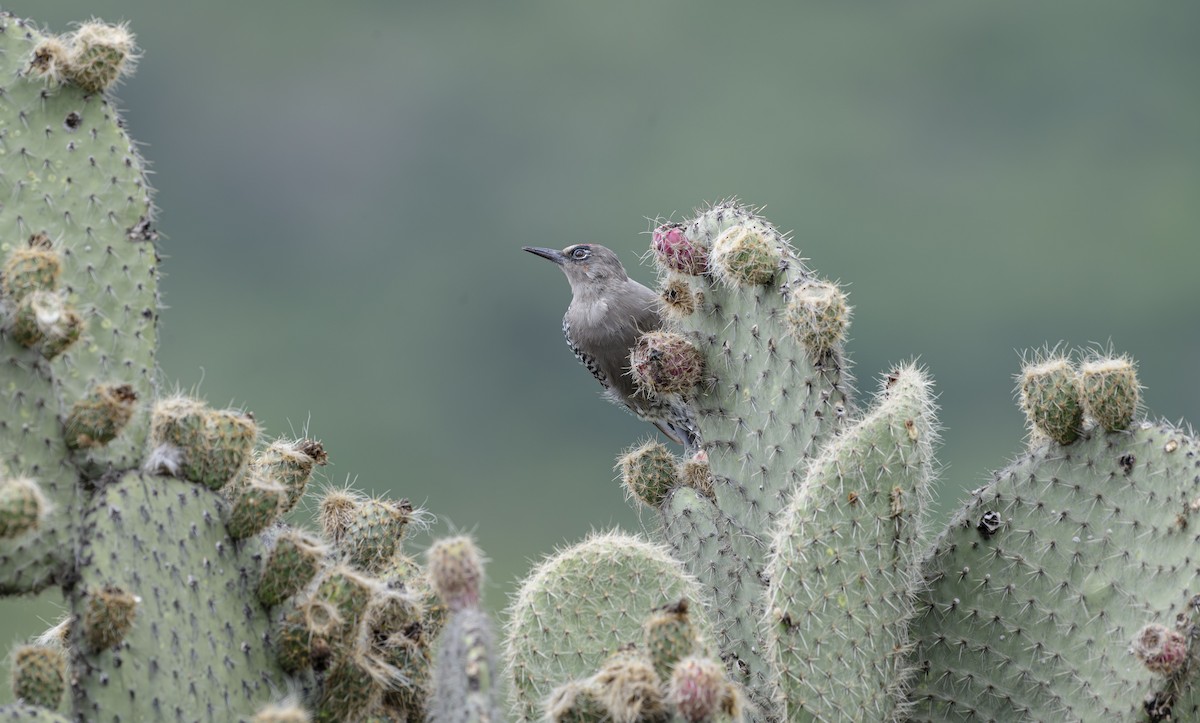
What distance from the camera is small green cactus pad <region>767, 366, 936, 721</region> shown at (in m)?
3.96

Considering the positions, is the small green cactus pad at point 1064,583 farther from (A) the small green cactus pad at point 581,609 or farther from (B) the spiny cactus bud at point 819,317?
(A) the small green cactus pad at point 581,609

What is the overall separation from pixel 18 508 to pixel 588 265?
→ 159 inches

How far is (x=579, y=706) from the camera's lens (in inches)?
136

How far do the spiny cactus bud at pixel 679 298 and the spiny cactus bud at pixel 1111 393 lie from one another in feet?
3.55

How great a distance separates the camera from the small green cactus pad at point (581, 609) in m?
4.05

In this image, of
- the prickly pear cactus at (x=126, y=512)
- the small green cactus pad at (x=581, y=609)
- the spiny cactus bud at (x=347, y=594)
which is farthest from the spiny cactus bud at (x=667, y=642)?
the spiny cactus bud at (x=347, y=594)

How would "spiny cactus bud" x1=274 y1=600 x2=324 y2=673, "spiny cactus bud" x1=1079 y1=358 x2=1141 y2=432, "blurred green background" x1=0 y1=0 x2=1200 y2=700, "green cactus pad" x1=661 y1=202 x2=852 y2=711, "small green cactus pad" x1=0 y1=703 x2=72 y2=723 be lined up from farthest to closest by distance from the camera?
"blurred green background" x1=0 y1=0 x2=1200 y2=700 < "green cactus pad" x1=661 y1=202 x2=852 y2=711 < "spiny cactus bud" x1=1079 y1=358 x2=1141 y2=432 < "spiny cactus bud" x1=274 y1=600 x2=324 y2=673 < "small green cactus pad" x1=0 y1=703 x2=72 y2=723

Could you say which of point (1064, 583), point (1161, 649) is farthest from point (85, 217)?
point (1161, 649)

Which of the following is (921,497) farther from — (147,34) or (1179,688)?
(147,34)

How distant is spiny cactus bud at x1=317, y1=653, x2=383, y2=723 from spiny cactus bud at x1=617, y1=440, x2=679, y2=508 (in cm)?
120

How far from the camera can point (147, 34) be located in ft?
249

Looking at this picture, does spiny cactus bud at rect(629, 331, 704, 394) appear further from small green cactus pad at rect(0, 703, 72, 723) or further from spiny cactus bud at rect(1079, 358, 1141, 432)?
small green cactus pad at rect(0, 703, 72, 723)

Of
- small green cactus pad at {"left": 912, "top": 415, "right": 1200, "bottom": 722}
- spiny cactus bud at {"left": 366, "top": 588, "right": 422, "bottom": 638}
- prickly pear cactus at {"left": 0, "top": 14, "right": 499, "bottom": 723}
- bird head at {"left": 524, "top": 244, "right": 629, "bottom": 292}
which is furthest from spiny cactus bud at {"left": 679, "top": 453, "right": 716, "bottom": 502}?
bird head at {"left": 524, "top": 244, "right": 629, "bottom": 292}

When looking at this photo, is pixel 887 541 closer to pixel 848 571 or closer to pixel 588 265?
pixel 848 571
